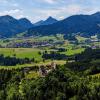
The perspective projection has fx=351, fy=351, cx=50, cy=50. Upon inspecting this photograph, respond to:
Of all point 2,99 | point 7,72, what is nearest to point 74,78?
point 2,99

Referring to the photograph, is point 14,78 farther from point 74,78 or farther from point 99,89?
point 99,89

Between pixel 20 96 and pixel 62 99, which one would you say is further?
pixel 20 96

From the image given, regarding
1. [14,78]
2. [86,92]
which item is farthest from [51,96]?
[14,78]

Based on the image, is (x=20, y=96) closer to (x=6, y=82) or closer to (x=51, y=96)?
(x=51, y=96)

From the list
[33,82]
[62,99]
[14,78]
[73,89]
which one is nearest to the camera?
[62,99]

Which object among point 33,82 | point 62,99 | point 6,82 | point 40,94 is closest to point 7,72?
point 6,82

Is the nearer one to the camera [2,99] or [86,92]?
[86,92]

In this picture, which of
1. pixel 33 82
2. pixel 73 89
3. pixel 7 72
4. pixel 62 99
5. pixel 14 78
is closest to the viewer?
pixel 62 99

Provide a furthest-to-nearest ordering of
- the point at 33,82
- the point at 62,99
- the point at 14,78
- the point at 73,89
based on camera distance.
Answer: the point at 14,78 → the point at 33,82 → the point at 73,89 → the point at 62,99

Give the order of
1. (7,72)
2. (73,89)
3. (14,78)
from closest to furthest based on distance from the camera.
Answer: (73,89) → (14,78) → (7,72)
